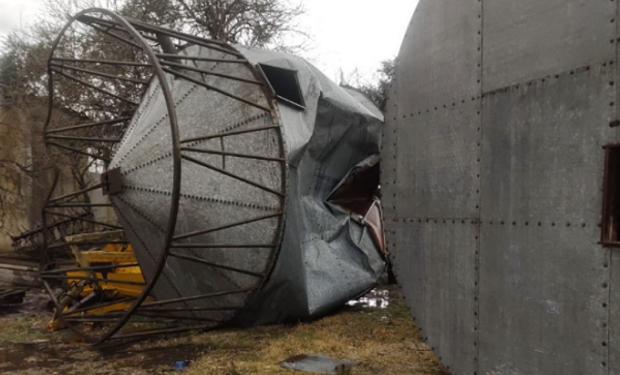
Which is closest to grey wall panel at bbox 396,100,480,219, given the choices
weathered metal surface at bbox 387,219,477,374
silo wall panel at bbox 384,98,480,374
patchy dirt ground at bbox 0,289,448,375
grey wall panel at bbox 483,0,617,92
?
silo wall panel at bbox 384,98,480,374

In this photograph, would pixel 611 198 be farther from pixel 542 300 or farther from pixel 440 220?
pixel 440 220

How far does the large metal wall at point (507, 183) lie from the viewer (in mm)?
3543

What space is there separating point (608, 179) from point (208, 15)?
54.1 ft

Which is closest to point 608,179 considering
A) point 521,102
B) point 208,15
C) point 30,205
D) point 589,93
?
point 589,93

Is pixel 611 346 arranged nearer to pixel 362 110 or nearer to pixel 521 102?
pixel 521 102

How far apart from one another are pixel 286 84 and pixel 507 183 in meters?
4.48

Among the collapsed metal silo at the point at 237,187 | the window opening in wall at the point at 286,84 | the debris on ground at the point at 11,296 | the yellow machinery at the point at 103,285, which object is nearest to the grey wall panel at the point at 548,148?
the collapsed metal silo at the point at 237,187

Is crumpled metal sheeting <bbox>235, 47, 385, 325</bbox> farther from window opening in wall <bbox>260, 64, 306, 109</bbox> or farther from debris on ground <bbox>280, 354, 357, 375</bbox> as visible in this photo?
debris on ground <bbox>280, 354, 357, 375</bbox>

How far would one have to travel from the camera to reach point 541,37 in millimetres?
3916

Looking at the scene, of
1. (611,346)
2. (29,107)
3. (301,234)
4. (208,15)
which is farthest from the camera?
(208,15)

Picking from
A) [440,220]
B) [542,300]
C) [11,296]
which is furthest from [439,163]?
[11,296]

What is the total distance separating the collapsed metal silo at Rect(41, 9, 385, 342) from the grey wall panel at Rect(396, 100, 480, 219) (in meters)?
2.07

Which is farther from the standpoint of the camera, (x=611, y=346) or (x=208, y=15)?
(x=208, y=15)

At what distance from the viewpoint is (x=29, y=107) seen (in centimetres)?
1636
